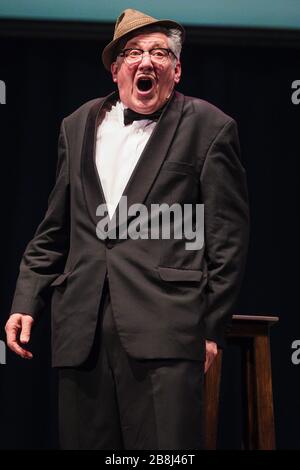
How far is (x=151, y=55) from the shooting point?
1.93m

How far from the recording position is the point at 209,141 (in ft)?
6.11

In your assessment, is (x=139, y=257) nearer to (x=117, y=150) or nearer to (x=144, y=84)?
(x=117, y=150)

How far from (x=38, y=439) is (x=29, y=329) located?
5.95 ft

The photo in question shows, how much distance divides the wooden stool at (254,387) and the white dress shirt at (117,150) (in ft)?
2.31

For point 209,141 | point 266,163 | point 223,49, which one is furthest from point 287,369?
point 209,141

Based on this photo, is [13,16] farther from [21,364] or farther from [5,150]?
[21,364]

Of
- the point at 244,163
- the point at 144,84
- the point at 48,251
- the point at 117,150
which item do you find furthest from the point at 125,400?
the point at 244,163

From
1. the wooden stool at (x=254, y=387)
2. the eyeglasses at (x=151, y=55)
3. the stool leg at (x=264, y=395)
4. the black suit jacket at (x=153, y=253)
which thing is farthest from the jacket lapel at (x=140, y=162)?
the stool leg at (x=264, y=395)

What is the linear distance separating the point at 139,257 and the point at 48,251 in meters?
0.30

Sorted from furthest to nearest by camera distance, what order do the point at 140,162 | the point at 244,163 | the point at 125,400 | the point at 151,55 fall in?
the point at 244,163
the point at 151,55
the point at 140,162
the point at 125,400

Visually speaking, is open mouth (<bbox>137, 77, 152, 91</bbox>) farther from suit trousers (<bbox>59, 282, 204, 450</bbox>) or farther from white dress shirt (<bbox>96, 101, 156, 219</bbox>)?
suit trousers (<bbox>59, 282, 204, 450</bbox>)

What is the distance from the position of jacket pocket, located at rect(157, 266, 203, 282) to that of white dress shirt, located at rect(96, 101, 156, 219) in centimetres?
19

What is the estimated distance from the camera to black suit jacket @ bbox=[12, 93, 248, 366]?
1.71 meters
